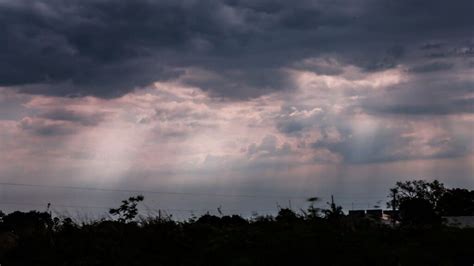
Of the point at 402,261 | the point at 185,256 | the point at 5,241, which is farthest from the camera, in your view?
the point at 5,241

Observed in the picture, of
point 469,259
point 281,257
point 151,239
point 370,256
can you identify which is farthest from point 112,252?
point 469,259

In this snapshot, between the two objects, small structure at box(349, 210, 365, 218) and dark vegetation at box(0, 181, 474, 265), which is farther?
small structure at box(349, 210, 365, 218)

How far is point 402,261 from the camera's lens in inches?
622

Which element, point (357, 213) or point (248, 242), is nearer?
point (248, 242)

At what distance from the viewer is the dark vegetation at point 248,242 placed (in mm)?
16188

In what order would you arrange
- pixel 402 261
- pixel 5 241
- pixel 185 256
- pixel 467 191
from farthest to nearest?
pixel 467 191 < pixel 5 241 < pixel 185 256 < pixel 402 261

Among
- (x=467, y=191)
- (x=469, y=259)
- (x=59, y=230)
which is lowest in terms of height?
(x=469, y=259)

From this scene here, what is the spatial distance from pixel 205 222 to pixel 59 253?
438cm

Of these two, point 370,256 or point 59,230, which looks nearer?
point 370,256

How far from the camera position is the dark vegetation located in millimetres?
16188

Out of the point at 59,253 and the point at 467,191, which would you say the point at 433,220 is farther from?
the point at 467,191

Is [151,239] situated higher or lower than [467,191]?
lower

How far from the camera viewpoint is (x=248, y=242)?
17.1 m

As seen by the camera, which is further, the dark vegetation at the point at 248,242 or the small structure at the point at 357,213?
the small structure at the point at 357,213
